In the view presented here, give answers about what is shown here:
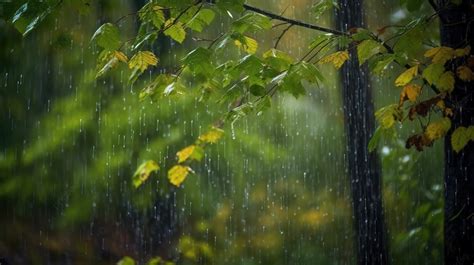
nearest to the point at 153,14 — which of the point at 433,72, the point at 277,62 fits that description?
the point at 277,62

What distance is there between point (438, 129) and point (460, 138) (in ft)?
0.37

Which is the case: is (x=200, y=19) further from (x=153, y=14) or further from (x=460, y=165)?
(x=460, y=165)

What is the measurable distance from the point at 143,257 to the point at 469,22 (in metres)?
8.29

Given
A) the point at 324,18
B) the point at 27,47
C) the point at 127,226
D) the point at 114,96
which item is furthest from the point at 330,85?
the point at 27,47

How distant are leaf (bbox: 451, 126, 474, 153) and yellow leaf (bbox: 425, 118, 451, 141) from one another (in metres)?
0.05

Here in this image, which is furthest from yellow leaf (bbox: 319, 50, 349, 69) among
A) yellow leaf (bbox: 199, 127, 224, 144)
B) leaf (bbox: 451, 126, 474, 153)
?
yellow leaf (bbox: 199, 127, 224, 144)

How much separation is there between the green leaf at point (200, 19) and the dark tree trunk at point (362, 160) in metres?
3.85

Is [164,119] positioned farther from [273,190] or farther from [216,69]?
[216,69]

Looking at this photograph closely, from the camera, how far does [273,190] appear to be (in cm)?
1096

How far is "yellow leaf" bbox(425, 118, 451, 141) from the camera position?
276 cm

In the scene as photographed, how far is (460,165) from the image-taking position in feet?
9.66

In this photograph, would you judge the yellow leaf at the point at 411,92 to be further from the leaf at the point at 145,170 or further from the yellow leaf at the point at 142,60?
the leaf at the point at 145,170

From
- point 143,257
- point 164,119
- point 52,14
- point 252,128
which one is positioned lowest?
point 143,257

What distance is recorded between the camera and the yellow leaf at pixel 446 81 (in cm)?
259
